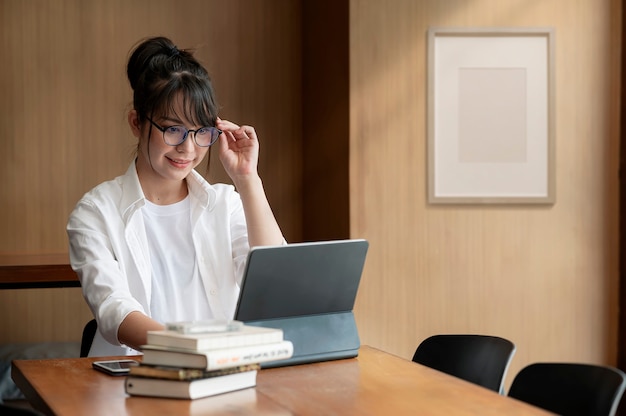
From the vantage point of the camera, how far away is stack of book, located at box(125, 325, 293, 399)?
1.85 m

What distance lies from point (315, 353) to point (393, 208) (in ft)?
6.51

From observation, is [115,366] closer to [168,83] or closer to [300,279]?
[300,279]

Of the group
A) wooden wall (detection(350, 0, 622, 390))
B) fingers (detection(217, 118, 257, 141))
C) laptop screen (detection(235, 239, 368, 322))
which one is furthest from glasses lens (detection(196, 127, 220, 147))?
wooden wall (detection(350, 0, 622, 390))

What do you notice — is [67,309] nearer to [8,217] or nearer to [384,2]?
[8,217]

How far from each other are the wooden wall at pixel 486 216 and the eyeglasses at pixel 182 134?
167 centimetres

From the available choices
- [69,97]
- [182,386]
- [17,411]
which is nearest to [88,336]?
[182,386]

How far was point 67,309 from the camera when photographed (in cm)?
467

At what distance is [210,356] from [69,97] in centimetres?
307

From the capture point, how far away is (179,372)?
1849mm

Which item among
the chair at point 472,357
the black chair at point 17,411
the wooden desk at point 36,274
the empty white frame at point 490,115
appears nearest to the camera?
the black chair at point 17,411

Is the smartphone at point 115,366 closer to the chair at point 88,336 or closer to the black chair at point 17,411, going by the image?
the black chair at point 17,411

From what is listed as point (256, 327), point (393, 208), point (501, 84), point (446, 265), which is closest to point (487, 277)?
point (446, 265)

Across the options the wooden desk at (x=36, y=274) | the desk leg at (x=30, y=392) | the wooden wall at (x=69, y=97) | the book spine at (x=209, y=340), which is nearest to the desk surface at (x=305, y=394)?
the desk leg at (x=30, y=392)

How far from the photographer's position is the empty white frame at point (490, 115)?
418 cm
